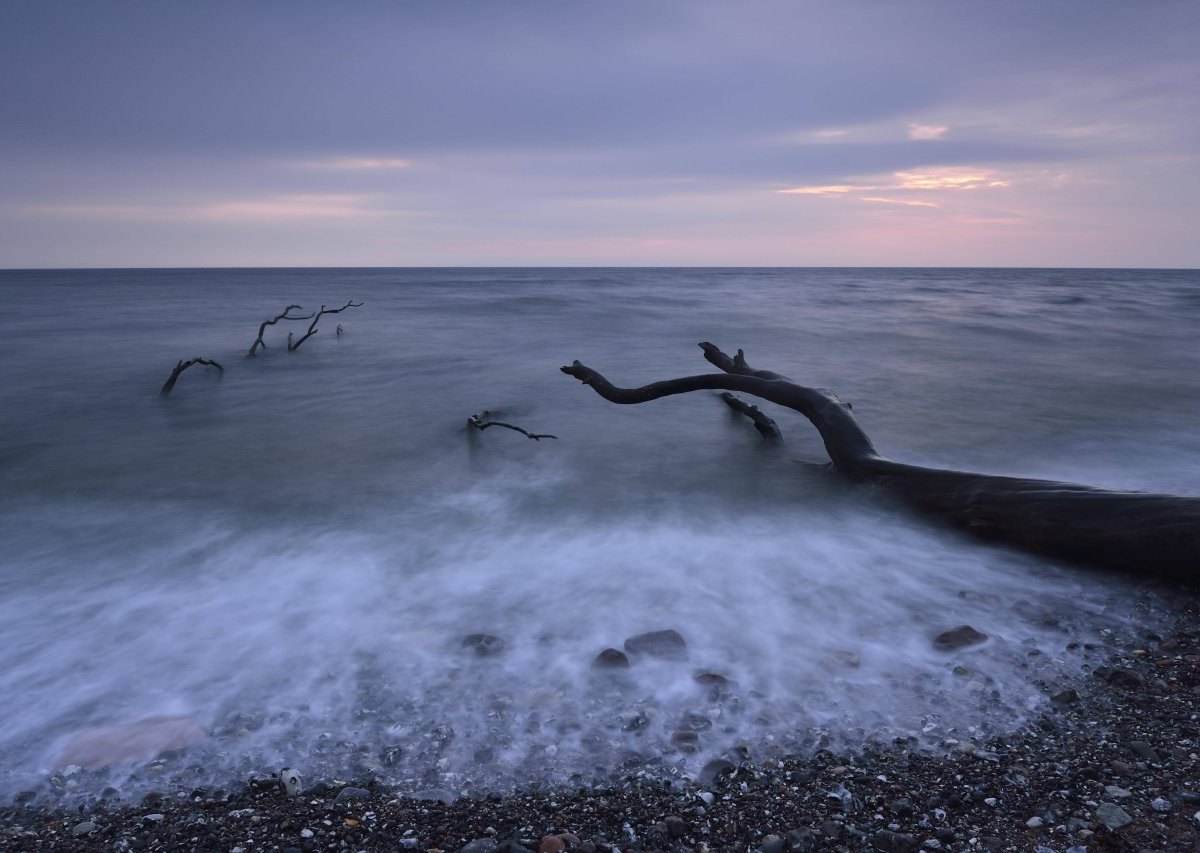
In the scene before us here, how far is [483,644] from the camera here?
13.2ft

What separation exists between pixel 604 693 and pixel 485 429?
254 inches

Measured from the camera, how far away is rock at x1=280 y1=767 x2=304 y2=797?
2.85m

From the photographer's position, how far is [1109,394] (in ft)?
37.1

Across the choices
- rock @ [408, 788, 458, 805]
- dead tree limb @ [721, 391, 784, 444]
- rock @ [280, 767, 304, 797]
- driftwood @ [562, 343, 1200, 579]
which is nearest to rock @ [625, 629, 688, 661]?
rock @ [408, 788, 458, 805]

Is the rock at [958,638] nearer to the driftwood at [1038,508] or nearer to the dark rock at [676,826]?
the driftwood at [1038,508]

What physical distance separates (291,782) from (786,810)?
1.97 meters

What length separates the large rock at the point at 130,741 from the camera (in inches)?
122

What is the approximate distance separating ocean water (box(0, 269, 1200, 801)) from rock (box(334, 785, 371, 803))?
14 centimetres

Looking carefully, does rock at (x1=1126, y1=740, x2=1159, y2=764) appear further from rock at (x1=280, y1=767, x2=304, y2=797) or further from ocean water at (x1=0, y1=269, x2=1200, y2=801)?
rock at (x1=280, y1=767, x2=304, y2=797)

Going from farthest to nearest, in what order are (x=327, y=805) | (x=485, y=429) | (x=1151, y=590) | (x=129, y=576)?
(x=485, y=429)
(x=129, y=576)
(x=1151, y=590)
(x=327, y=805)

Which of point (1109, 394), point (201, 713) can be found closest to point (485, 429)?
point (201, 713)

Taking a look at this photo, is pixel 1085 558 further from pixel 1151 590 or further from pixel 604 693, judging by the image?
pixel 604 693

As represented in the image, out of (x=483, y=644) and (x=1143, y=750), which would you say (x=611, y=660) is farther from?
(x=1143, y=750)

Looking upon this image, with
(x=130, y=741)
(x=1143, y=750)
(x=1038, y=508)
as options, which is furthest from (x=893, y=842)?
(x=1038, y=508)
